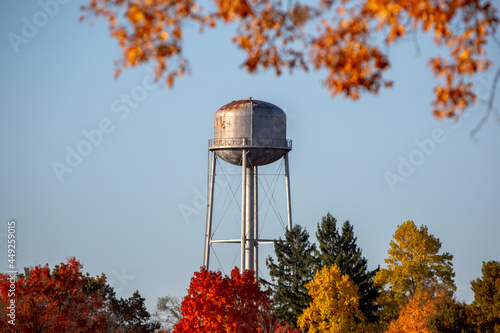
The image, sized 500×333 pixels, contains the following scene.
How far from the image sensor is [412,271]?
176ft

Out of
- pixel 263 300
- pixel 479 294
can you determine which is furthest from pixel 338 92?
pixel 263 300

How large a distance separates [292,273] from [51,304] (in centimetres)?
1780

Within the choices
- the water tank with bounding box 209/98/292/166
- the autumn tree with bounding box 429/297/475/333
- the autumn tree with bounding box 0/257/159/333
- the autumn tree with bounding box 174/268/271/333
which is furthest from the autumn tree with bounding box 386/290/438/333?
the autumn tree with bounding box 0/257/159/333

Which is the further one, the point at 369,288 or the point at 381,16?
the point at 369,288

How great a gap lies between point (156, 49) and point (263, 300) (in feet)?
143

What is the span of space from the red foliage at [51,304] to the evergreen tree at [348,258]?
14168 mm

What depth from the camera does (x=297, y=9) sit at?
446 inches

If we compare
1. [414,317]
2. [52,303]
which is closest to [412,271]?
[414,317]

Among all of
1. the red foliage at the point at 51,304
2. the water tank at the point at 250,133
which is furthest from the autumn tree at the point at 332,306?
the red foliage at the point at 51,304

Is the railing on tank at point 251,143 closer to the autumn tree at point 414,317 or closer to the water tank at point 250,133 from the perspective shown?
the water tank at point 250,133

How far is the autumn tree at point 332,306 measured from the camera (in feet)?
170

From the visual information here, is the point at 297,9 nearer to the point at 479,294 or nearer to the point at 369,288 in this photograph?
the point at 479,294

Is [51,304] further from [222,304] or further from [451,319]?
[451,319]

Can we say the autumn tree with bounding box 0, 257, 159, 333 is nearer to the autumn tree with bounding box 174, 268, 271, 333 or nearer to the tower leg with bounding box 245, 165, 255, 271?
the autumn tree with bounding box 174, 268, 271, 333
